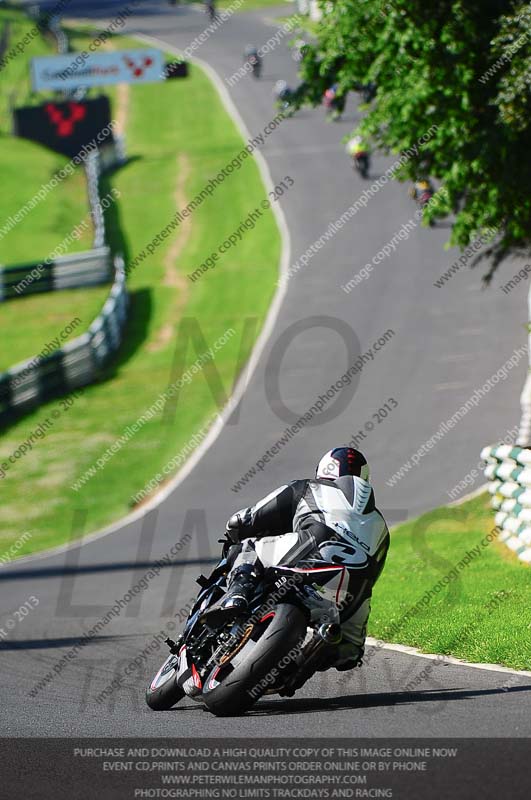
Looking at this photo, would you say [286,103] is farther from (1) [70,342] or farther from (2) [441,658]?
(2) [441,658]

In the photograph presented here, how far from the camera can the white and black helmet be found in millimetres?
Result: 7344

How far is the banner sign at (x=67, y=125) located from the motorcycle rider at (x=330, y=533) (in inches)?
1716

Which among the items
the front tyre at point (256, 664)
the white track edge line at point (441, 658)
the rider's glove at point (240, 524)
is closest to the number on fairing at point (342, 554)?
the front tyre at point (256, 664)

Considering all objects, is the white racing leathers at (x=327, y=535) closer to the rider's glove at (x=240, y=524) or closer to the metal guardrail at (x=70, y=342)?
the rider's glove at (x=240, y=524)

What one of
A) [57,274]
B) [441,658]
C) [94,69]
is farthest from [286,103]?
[94,69]

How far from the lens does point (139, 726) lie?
6.82 meters

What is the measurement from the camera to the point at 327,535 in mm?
7098

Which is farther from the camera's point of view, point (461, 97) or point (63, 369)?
point (63, 369)

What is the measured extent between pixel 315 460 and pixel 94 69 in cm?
3571

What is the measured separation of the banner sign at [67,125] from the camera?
4909cm

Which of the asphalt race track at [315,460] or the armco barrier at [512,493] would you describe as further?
the armco barrier at [512,493]

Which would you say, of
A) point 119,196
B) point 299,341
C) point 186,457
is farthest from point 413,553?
point 119,196
